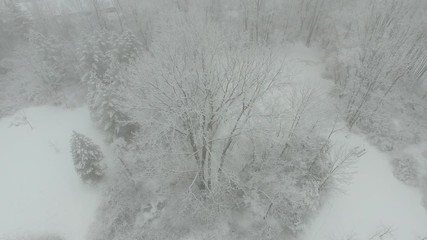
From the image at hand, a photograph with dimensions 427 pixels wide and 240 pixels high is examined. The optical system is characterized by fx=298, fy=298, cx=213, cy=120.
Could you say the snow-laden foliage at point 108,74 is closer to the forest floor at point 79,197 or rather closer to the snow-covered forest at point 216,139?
the snow-covered forest at point 216,139

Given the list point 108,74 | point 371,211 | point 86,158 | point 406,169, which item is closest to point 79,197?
point 86,158

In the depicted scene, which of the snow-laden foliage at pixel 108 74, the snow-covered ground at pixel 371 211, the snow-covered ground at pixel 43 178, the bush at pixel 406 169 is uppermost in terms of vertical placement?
the snow-laden foliage at pixel 108 74

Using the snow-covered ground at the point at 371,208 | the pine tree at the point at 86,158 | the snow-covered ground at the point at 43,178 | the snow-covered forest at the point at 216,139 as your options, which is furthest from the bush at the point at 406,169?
the snow-covered ground at the point at 43,178

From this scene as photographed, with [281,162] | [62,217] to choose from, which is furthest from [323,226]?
[62,217]

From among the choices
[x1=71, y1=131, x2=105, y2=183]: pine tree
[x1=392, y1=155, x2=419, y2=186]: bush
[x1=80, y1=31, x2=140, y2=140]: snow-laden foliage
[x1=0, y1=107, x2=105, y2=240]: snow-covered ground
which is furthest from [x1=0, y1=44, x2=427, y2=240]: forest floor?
[x1=80, y1=31, x2=140, y2=140]: snow-laden foliage

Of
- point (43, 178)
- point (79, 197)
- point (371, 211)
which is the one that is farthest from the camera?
point (43, 178)

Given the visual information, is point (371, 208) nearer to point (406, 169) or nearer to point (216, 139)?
point (406, 169)
